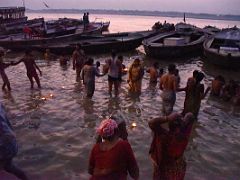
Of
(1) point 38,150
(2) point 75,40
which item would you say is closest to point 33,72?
(1) point 38,150

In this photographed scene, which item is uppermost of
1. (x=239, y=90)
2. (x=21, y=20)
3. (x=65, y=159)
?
(x=21, y=20)

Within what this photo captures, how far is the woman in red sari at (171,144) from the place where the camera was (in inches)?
193

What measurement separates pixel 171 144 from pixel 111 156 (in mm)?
1113

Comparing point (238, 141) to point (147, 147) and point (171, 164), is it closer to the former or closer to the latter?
point (147, 147)

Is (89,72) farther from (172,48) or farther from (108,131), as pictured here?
(172,48)

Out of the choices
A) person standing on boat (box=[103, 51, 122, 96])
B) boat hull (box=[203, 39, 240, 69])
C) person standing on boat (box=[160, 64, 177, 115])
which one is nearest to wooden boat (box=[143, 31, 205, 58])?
boat hull (box=[203, 39, 240, 69])

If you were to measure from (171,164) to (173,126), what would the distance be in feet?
2.05

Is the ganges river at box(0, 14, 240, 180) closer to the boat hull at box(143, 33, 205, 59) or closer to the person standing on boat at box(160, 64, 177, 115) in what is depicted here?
the person standing on boat at box(160, 64, 177, 115)

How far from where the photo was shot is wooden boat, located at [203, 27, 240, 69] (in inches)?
740

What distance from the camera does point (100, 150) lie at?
14.1 feet

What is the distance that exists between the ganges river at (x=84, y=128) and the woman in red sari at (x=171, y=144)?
6.18 ft

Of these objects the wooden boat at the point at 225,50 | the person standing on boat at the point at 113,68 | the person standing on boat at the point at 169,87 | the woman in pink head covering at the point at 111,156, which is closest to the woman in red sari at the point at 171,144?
the woman in pink head covering at the point at 111,156

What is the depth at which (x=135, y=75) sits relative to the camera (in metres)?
12.7

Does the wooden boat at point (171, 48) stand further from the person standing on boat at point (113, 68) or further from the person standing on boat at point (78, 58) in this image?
the person standing on boat at point (113, 68)
